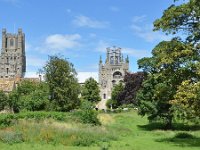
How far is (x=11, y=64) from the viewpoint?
184625mm

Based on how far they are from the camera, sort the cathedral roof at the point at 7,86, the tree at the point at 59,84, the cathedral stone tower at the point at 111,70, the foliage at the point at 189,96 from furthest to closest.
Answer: the cathedral stone tower at the point at 111,70 → the cathedral roof at the point at 7,86 → the tree at the point at 59,84 → the foliage at the point at 189,96

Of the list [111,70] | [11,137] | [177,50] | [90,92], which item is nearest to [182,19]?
[177,50]

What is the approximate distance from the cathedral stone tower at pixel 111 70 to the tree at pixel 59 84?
82884mm

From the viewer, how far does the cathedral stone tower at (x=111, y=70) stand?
147 m

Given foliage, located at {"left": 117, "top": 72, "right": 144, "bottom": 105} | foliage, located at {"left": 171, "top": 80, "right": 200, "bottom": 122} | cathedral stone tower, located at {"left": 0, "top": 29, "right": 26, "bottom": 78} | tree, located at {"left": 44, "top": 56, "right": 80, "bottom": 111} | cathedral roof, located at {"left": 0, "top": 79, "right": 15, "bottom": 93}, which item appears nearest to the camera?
foliage, located at {"left": 171, "top": 80, "right": 200, "bottom": 122}

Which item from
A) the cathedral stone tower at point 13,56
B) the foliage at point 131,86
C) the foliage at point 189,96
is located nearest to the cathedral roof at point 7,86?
the foliage at point 131,86

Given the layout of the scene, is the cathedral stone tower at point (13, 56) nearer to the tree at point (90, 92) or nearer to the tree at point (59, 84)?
the tree at point (90, 92)

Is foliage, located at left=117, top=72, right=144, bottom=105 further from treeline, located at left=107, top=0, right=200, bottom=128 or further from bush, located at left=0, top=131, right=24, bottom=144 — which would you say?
bush, located at left=0, top=131, right=24, bottom=144

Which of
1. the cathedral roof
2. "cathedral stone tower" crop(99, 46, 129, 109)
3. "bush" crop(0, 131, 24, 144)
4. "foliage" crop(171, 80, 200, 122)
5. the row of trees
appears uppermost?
"cathedral stone tower" crop(99, 46, 129, 109)

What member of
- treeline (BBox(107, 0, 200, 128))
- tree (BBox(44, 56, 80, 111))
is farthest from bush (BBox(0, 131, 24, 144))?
tree (BBox(44, 56, 80, 111))

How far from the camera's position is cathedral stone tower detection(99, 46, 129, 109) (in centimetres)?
14679

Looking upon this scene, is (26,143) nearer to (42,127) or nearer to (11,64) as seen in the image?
(42,127)

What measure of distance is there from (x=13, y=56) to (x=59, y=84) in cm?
12973

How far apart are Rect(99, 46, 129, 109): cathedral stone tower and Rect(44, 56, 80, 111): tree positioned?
272 feet
